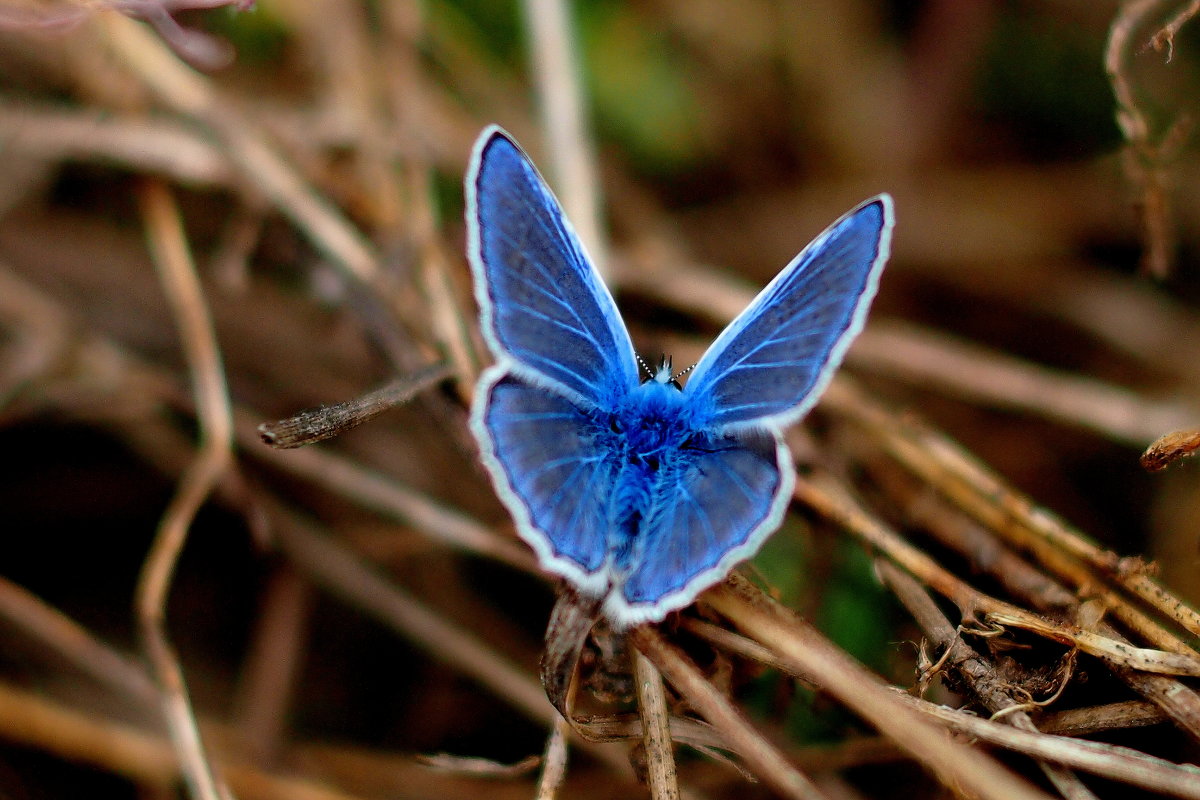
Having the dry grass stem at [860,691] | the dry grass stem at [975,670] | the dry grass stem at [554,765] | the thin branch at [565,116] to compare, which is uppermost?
the thin branch at [565,116]

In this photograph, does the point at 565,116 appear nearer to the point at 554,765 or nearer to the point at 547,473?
the point at 547,473

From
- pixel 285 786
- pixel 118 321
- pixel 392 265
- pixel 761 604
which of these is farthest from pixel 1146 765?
pixel 118 321

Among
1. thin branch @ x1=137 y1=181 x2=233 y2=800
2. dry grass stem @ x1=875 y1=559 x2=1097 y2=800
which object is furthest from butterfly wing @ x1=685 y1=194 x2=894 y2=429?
thin branch @ x1=137 y1=181 x2=233 y2=800

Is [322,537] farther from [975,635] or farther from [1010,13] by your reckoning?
[1010,13]

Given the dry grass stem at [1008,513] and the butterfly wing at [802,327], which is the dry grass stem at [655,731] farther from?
the dry grass stem at [1008,513]

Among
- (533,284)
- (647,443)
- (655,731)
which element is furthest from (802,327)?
(655,731)

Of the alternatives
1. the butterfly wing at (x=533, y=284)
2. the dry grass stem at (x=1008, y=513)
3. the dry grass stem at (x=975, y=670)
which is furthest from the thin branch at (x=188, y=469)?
the dry grass stem at (x=1008, y=513)
